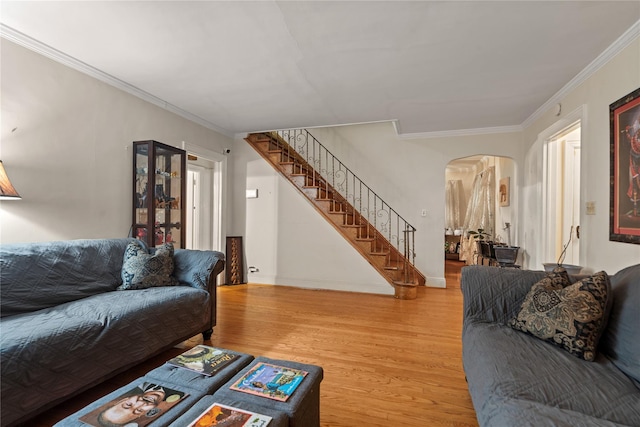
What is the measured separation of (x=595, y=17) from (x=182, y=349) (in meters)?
4.09

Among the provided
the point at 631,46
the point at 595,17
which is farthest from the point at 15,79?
the point at 631,46

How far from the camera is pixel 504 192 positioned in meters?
5.24

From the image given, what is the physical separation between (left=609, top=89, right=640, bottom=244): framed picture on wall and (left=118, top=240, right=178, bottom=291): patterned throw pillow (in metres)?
3.74

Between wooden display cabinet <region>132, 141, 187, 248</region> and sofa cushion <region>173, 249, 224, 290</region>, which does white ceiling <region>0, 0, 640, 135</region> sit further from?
sofa cushion <region>173, 249, 224, 290</region>

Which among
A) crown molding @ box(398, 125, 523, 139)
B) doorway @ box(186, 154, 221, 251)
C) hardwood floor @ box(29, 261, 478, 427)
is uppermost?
crown molding @ box(398, 125, 523, 139)

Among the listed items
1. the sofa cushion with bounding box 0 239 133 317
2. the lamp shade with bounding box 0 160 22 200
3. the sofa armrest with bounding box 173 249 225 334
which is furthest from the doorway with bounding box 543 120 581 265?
the lamp shade with bounding box 0 160 22 200

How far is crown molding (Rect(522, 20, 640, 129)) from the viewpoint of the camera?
2.17 m

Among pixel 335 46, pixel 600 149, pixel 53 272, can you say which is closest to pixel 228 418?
pixel 53 272

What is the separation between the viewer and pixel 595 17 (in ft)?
6.64

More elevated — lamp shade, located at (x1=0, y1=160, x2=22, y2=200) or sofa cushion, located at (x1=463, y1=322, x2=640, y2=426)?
lamp shade, located at (x1=0, y1=160, x2=22, y2=200)

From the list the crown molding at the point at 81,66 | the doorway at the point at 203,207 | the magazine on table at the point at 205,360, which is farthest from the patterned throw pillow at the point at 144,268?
the doorway at the point at 203,207

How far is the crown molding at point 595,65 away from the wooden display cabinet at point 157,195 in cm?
430

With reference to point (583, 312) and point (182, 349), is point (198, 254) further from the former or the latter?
point (583, 312)

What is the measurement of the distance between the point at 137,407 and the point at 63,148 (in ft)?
8.41
